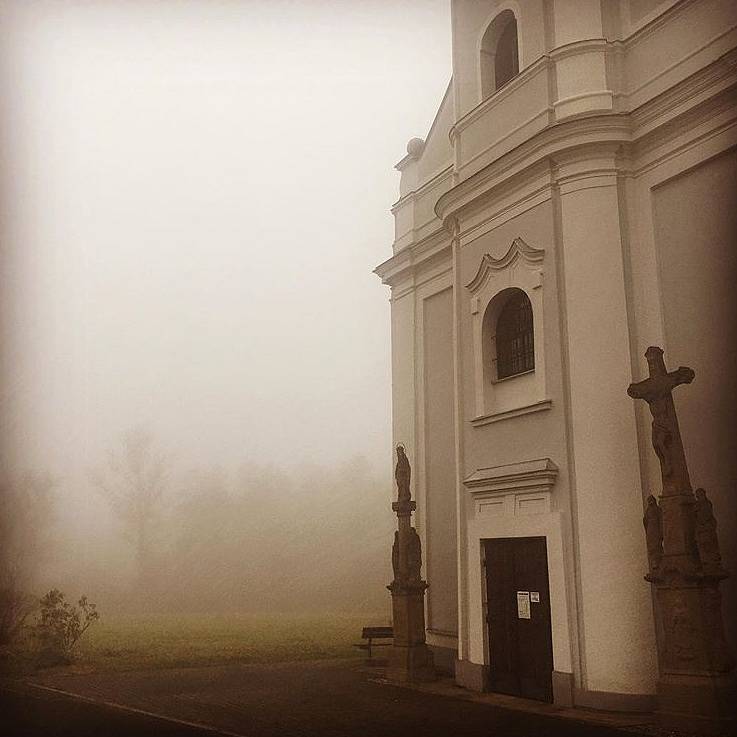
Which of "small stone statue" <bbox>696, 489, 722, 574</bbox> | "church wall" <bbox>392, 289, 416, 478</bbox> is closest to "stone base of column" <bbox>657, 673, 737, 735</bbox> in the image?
"small stone statue" <bbox>696, 489, 722, 574</bbox>

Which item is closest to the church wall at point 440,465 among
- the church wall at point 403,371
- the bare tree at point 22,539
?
the church wall at point 403,371

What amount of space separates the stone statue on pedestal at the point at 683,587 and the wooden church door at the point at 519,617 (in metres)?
1.64

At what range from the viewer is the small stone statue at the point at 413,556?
1030 cm

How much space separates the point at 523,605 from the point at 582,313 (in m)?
3.25

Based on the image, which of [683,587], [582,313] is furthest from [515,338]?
[683,587]

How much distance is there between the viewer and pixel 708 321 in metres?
8.06

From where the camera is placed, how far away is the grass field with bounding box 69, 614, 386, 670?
9953mm

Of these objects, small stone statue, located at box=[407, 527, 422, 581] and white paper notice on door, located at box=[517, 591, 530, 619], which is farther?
small stone statue, located at box=[407, 527, 422, 581]

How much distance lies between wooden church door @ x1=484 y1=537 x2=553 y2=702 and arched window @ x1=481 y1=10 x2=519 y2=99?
18.9 ft

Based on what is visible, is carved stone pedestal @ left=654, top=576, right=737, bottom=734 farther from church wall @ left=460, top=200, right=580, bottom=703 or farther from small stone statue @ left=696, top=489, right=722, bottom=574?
church wall @ left=460, top=200, right=580, bottom=703

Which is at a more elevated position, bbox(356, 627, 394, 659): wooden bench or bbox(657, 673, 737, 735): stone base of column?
bbox(356, 627, 394, 659): wooden bench

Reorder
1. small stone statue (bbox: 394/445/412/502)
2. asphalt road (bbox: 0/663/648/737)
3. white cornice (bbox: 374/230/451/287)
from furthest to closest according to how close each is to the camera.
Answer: white cornice (bbox: 374/230/451/287)
small stone statue (bbox: 394/445/412/502)
asphalt road (bbox: 0/663/648/737)

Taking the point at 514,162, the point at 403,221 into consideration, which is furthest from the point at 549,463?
the point at 403,221

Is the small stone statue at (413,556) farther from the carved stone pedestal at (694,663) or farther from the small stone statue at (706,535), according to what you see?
the small stone statue at (706,535)
